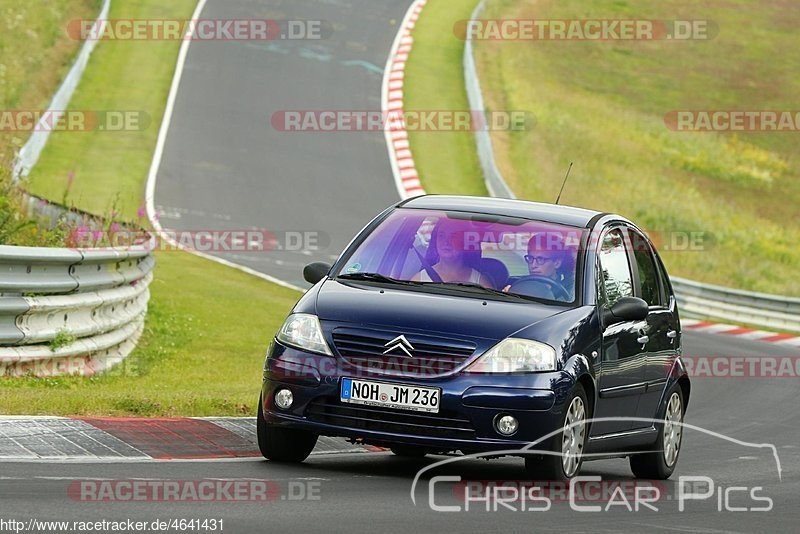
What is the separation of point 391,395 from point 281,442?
923mm

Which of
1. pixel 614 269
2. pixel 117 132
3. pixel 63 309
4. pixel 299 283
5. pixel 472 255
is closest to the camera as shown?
pixel 472 255

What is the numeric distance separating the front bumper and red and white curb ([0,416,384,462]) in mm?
933

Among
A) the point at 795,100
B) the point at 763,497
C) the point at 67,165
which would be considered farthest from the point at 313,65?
the point at 763,497

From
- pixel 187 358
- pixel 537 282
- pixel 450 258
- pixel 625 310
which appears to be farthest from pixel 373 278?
pixel 187 358

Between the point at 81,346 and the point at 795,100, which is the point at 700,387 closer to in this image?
the point at 81,346

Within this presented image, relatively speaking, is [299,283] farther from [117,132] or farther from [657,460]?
[657,460]

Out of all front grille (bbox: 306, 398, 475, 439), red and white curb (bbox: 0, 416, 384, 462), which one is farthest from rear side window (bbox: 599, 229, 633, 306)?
red and white curb (bbox: 0, 416, 384, 462)

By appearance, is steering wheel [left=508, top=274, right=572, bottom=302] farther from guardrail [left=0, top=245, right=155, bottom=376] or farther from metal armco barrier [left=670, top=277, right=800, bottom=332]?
metal armco barrier [left=670, top=277, right=800, bottom=332]

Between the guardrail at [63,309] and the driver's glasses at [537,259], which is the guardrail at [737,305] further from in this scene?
the driver's glasses at [537,259]

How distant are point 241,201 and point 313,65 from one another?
460 inches

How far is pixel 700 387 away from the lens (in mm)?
18734

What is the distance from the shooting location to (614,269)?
10203mm

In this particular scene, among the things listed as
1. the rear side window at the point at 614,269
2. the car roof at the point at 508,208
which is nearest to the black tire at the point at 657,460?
the rear side window at the point at 614,269

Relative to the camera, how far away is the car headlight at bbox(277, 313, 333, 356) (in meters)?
8.93
